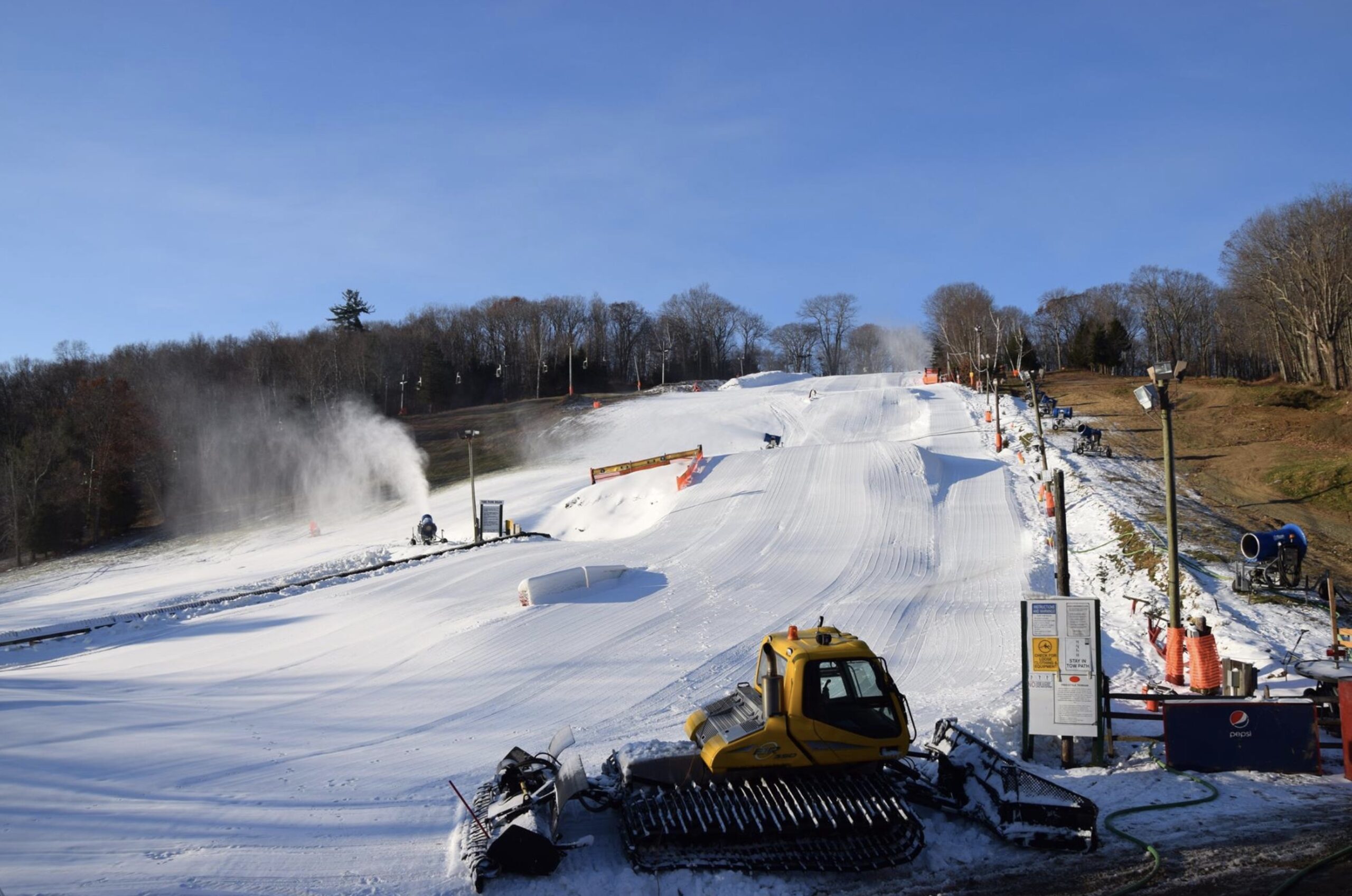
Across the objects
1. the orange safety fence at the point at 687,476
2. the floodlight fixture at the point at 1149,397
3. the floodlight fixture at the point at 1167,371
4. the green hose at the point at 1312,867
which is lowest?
the green hose at the point at 1312,867

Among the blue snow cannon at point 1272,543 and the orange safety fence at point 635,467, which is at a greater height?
the orange safety fence at point 635,467

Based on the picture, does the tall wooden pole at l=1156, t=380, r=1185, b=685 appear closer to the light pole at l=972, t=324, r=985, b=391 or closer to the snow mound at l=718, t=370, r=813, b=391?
the light pole at l=972, t=324, r=985, b=391

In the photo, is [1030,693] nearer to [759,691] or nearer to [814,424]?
[759,691]

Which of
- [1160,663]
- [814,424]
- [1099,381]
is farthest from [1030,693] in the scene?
[1099,381]

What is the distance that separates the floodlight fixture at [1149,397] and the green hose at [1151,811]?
16.8ft

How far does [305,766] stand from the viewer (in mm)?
10156

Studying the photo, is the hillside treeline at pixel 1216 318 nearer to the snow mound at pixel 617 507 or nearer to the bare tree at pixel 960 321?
the bare tree at pixel 960 321

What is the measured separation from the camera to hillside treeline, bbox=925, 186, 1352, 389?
5100cm

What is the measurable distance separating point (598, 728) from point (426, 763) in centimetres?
283

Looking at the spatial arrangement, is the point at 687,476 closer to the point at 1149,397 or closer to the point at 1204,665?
the point at 1149,397

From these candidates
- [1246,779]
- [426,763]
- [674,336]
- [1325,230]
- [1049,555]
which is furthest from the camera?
[674,336]

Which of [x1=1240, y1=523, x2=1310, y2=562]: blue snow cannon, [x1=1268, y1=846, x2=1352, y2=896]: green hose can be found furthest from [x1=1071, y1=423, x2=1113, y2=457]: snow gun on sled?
[x1=1268, y1=846, x2=1352, y2=896]: green hose

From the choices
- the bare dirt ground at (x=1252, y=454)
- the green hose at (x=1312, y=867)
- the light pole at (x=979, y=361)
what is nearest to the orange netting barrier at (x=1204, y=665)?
the green hose at (x=1312, y=867)

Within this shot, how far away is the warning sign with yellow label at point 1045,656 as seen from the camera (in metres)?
9.59
